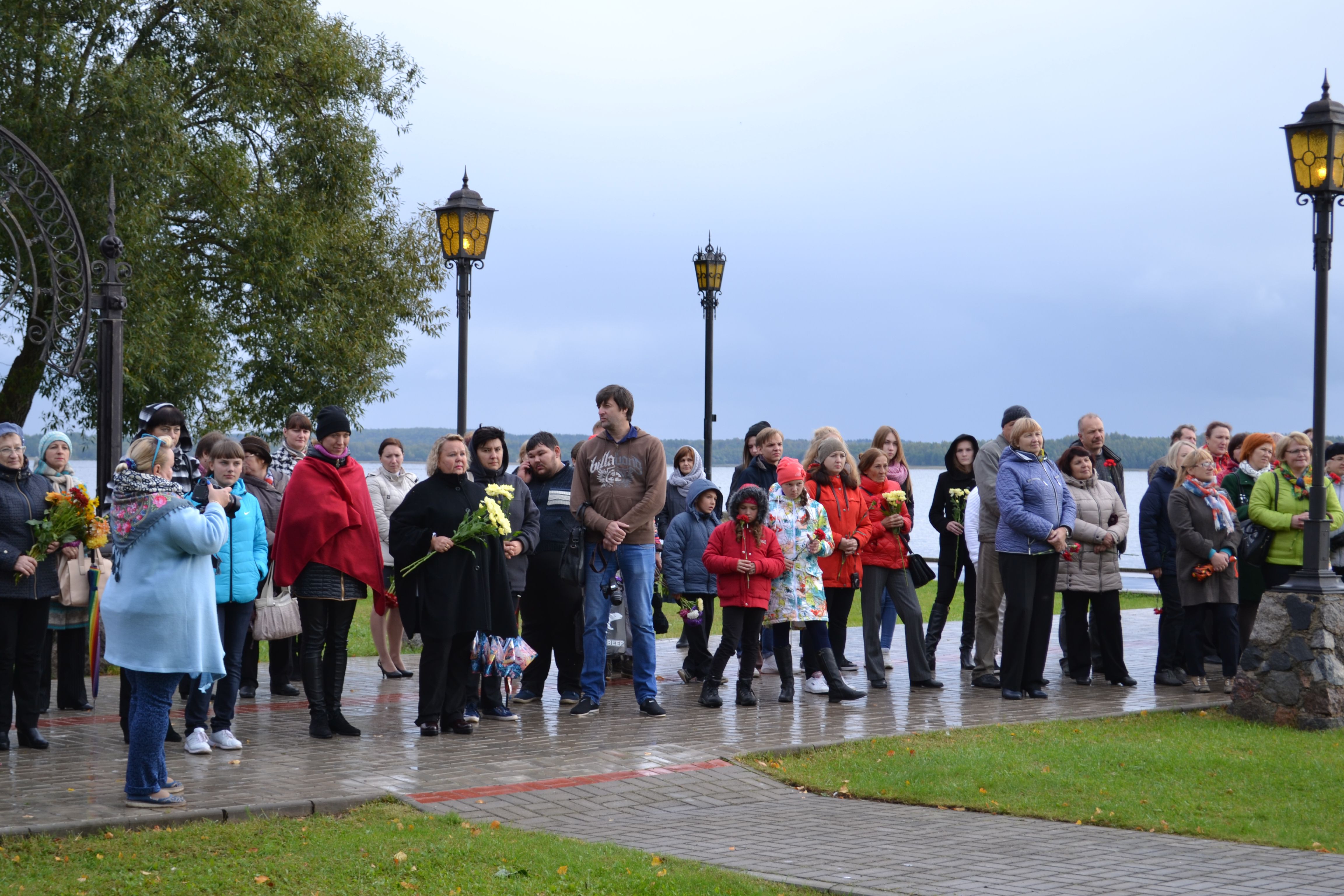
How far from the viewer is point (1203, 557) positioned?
11.5m

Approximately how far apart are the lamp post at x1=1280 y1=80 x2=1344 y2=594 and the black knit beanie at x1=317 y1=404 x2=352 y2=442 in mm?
6865

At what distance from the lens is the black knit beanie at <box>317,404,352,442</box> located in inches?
362

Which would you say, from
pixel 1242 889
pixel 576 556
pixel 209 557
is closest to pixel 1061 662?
pixel 576 556

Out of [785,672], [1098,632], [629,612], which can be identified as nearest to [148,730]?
[629,612]

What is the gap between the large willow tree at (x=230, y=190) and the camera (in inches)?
795

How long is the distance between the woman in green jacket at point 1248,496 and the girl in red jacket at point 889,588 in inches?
109

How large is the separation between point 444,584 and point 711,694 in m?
2.43

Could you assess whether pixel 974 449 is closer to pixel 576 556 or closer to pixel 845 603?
pixel 845 603

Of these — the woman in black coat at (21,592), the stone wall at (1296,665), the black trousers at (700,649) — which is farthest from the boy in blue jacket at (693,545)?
the woman in black coat at (21,592)

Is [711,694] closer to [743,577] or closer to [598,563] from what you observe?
[743,577]

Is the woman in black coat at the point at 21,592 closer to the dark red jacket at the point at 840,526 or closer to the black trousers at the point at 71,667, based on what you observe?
the black trousers at the point at 71,667

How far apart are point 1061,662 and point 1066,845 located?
22.2ft

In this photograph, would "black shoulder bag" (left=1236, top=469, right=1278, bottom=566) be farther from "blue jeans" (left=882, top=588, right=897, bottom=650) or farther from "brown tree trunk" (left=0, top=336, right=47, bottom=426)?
"brown tree trunk" (left=0, top=336, right=47, bottom=426)

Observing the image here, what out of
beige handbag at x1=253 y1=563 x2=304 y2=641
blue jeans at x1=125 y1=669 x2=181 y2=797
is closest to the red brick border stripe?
blue jeans at x1=125 y1=669 x2=181 y2=797
